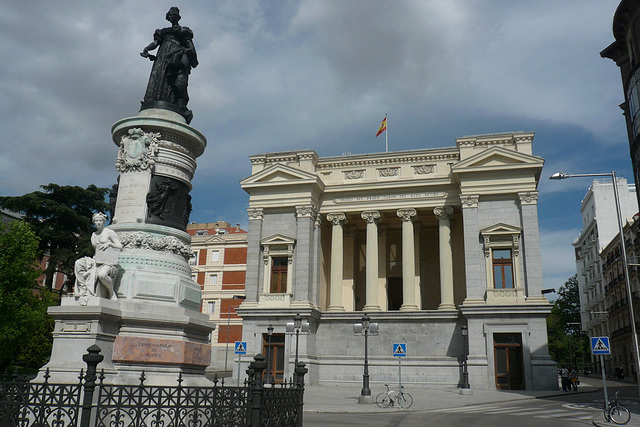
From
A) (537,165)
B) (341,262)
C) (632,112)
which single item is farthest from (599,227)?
(632,112)

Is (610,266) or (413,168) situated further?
(610,266)

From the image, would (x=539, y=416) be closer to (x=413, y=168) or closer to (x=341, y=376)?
(x=341, y=376)

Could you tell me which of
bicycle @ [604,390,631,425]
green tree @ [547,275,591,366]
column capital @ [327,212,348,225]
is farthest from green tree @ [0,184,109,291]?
green tree @ [547,275,591,366]

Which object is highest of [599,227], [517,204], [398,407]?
[599,227]

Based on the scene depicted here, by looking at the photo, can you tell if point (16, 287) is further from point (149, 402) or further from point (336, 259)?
point (149, 402)

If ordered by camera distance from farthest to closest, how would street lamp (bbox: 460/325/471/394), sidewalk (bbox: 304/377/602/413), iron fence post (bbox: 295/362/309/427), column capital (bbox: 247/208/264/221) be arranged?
column capital (bbox: 247/208/264/221) → street lamp (bbox: 460/325/471/394) → sidewalk (bbox: 304/377/602/413) → iron fence post (bbox: 295/362/309/427)

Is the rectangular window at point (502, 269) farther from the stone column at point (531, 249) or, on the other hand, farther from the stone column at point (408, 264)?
the stone column at point (408, 264)

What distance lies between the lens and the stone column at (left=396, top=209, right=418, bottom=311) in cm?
3897

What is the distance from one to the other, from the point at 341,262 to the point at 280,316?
6.66 metres

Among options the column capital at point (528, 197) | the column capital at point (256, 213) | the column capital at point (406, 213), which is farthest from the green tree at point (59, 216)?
the column capital at point (528, 197)

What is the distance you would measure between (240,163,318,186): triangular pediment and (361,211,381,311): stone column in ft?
17.7

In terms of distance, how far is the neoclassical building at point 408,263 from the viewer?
3506cm

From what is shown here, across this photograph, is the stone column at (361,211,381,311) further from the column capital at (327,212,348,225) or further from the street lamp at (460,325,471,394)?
the street lamp at (460,325,471,394)

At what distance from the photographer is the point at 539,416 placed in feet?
64.8
